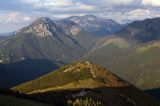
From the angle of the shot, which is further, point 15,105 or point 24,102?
point 24,102

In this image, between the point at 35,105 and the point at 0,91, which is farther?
the point at 0,91

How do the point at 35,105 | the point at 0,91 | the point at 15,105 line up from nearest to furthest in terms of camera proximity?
the point at 15,105 → the point at 35,105 → the point at 0,91

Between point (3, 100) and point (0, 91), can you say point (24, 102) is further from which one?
point (0, 91)

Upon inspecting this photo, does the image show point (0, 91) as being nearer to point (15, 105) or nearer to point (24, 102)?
point (24, 102)

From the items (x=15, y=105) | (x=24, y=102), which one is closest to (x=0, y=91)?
(x=24, y=102)

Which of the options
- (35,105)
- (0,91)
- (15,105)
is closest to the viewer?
(15,105)

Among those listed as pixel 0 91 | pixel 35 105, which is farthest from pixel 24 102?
pixel 0 91

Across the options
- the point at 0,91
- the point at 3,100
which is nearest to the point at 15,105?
the point at 3,100
